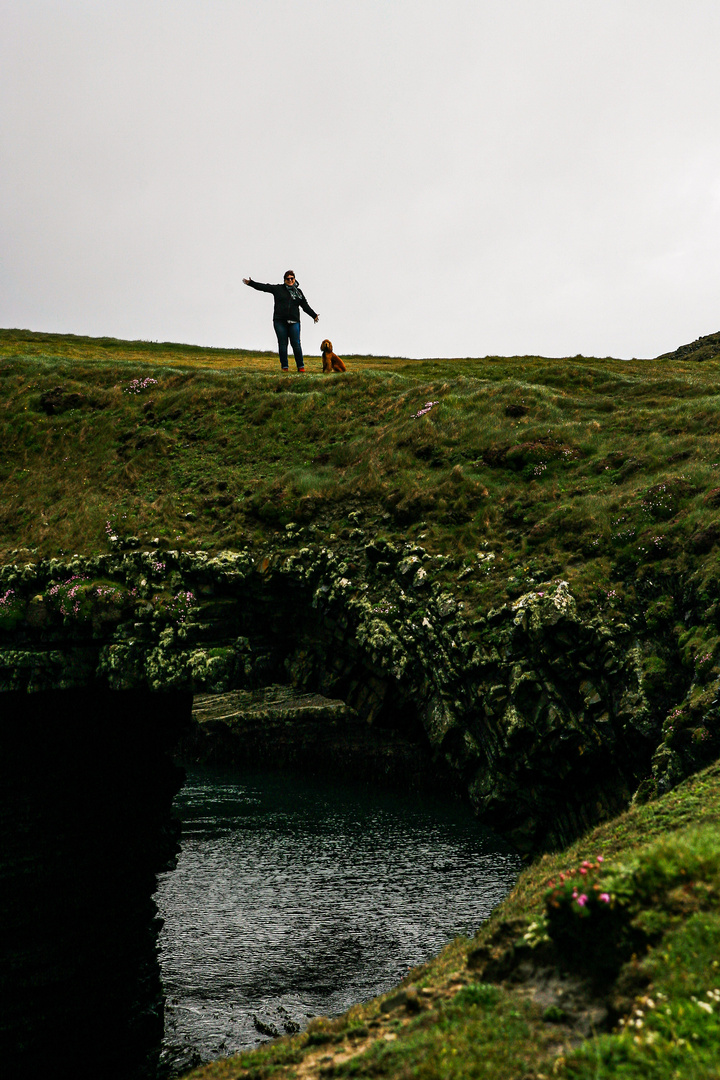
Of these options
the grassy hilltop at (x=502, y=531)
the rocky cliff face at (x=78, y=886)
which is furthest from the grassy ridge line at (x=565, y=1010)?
the rocky cliff face at (x=78, y=886)

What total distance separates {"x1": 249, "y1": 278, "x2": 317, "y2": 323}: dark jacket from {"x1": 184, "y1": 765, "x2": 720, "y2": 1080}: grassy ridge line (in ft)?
82.7

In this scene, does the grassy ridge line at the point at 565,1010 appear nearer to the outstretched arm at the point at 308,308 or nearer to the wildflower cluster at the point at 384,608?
the wildflower cluster at the point at 384,608

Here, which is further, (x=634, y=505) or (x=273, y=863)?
(x=273, y=863)

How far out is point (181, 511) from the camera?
21531mm

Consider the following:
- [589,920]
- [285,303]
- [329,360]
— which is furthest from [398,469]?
[589,920]

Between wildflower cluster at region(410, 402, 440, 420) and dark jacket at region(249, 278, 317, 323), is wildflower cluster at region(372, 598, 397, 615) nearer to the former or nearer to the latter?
wildflower cluster at region(410, 402, 440, 420)

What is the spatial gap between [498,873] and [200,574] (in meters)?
26.0

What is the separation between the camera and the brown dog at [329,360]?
32.7 m

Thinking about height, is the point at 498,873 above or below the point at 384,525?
below

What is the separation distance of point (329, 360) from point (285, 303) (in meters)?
4.32

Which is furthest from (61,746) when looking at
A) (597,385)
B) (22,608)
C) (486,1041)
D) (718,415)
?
(597,385)

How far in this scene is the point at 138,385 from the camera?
2984 cm

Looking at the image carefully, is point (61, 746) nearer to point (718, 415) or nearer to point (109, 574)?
point (109, 574)

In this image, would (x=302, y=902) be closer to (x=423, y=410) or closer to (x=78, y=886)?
(x=78, y=886)
